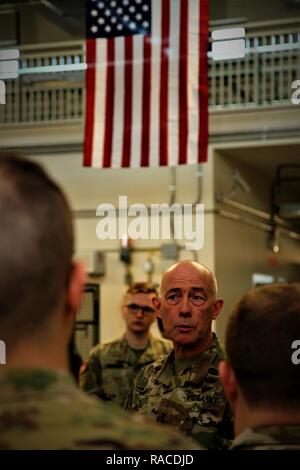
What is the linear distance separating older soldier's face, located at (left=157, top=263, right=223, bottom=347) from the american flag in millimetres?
2164

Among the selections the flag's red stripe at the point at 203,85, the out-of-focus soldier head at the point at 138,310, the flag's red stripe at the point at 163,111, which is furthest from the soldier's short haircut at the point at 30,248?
the out-of-focus soldier head at the point at 138,310

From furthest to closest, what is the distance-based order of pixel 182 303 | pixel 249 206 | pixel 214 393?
pixel 249 206 → pixel 182 303 → pixel 214 393

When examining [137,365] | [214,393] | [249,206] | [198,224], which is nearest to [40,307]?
[214,393]

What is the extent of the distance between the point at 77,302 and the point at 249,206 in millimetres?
8338

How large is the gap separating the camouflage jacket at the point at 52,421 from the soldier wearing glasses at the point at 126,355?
4954 mm

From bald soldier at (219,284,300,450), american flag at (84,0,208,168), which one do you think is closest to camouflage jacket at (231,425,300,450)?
bald soldier at (219,284,300,450)

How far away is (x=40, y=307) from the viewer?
125 centimetres

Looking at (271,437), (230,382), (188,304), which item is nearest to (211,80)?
(188,304)

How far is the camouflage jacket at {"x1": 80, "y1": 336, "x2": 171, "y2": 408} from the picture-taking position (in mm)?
6152

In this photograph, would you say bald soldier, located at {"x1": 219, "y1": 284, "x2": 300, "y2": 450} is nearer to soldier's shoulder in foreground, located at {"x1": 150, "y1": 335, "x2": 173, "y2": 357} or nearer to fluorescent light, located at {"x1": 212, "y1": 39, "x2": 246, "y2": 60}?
soldier's shoulder in foreground, located at {"x1": 150, "y1": 335, "x2": 173, "y2": 357}

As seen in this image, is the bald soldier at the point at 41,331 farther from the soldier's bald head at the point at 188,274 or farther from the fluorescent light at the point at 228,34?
the fluorescent light at the point at 228,34

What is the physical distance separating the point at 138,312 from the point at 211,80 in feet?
10.9

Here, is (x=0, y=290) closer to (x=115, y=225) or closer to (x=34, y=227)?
(x=34, y=227)

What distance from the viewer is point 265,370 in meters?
1.71
